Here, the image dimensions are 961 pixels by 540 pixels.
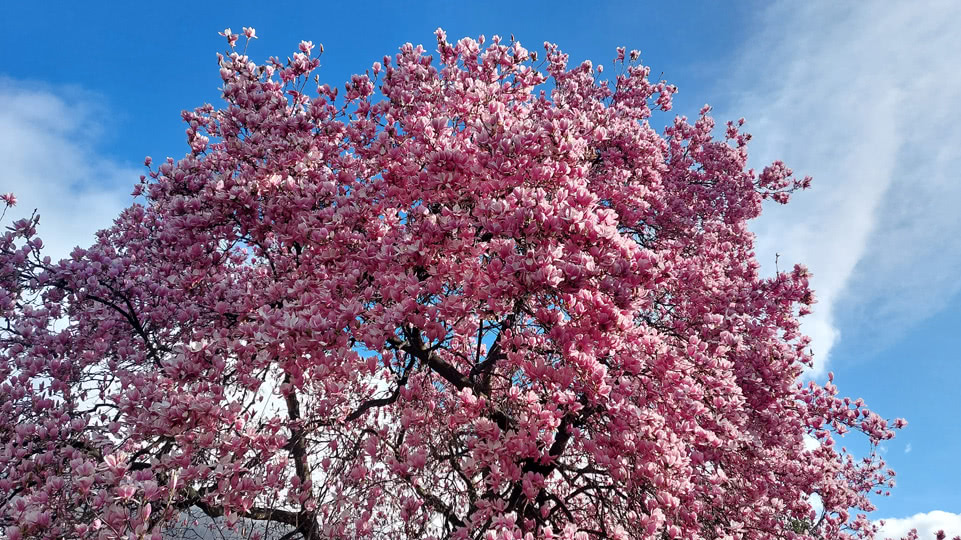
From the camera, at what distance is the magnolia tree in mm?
4707

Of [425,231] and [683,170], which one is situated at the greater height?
[683,170]

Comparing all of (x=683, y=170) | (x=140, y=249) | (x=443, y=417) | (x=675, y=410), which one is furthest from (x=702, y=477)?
(x=140, y=249)

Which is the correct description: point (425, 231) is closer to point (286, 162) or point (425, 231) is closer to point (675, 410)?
point (286, 162)

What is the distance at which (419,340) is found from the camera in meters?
6.49

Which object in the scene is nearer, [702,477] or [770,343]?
[702,477]

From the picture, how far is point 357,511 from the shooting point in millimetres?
6070

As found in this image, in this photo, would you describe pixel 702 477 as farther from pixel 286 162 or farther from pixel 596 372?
pixel 286 162

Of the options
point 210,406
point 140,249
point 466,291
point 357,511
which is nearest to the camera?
point 210,406

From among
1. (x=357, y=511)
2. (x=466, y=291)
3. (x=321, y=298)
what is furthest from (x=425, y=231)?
(x=357, y=511)

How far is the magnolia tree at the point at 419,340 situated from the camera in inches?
185

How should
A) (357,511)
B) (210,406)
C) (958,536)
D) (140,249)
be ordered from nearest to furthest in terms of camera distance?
(210,406)
(357,511)
(140,249)
(958,536)

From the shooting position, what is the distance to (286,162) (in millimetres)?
6520

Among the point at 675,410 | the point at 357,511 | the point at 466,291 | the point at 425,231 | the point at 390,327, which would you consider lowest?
the point at 357,511

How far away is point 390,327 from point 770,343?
535cm
